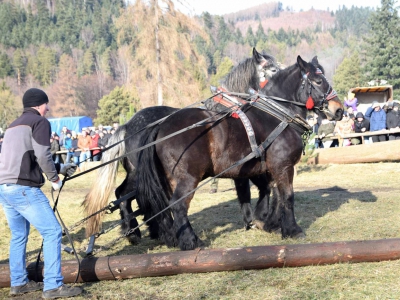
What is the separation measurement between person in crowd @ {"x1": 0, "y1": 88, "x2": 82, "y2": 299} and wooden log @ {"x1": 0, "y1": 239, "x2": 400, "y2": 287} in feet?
1.41

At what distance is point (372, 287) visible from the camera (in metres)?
4.40

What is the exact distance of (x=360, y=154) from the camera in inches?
583

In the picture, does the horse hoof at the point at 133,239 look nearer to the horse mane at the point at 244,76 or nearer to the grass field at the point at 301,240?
the grass field at the point at 301,240

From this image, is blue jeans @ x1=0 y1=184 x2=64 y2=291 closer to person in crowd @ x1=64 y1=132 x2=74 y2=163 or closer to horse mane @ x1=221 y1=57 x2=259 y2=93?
horse mane @ x1=221 y1=57 x2=259 y2=93

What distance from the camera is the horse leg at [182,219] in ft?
19.3

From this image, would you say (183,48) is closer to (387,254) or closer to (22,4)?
(387,254)

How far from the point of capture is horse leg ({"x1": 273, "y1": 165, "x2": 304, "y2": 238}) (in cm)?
648

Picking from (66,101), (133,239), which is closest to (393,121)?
(133,239)

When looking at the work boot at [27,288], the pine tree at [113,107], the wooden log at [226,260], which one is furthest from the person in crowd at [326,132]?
the pine tree at [113,107]

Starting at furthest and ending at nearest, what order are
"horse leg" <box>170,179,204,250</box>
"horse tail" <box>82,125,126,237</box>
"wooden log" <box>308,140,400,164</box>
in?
1. "wooden log" <box>308,140,400,164</box>
2. "horse tail" <box>82,125,126,237</box>
3. "horse leg" <box>170,179,204,250</box>

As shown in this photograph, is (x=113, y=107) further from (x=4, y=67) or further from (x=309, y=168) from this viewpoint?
(x=4, y=67)

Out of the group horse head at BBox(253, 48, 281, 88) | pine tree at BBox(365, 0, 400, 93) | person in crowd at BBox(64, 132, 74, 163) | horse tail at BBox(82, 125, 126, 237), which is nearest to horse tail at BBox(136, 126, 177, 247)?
horse tail at BBox(82, 125, 126, 237)

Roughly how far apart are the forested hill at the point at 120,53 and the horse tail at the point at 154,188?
38.4 feet

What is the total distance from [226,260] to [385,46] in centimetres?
5535
